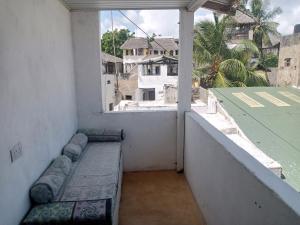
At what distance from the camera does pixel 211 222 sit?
2232 mm

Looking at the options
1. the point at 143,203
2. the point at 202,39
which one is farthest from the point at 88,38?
the point at 202,39

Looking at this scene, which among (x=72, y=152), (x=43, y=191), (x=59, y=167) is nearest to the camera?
(x=43, y=191)

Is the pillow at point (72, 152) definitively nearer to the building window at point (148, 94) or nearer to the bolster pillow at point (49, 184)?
the bolster pillow at point (49, 184)

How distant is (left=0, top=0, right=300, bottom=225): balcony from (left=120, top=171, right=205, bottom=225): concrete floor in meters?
0.01

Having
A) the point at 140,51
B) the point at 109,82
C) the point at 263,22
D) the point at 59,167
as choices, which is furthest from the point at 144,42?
the point at 263,22

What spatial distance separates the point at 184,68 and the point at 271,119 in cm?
376

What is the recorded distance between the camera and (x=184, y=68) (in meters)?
3.38

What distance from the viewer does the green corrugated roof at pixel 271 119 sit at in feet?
14.3

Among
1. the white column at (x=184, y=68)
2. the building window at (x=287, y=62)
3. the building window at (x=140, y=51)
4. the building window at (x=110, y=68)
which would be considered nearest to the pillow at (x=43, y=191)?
the white column at (x=184, y=68)

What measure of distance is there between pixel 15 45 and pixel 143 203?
2.13 meters

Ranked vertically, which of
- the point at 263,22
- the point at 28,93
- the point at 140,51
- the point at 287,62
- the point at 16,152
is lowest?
the point at 16,152

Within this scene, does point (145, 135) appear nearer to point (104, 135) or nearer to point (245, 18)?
point (104, 135)

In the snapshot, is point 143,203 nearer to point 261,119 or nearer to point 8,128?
point 8,128

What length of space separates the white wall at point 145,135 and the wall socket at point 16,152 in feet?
6.11
